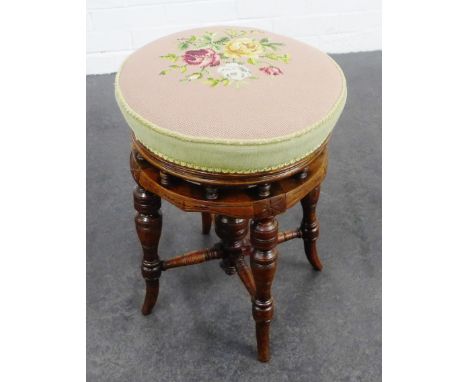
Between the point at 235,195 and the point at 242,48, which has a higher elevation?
the point at 242,48

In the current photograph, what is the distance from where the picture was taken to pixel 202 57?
1.02 meters

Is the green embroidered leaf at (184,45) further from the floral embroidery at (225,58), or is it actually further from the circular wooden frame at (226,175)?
the circular wooden frame at (226,175)

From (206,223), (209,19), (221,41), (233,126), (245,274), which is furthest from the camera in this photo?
(209,19)

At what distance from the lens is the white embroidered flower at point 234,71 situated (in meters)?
0.96

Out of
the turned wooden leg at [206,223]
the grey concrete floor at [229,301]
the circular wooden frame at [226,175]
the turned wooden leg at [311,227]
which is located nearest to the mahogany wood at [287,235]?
the turned wooden leg at [311,227]

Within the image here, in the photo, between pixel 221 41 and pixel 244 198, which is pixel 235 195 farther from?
pixel 221 41

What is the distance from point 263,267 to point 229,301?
0.32 meters

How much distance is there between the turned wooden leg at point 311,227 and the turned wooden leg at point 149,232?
32 cm

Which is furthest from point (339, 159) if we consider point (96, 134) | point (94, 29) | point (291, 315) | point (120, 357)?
point (94, 29)

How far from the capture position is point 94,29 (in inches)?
80.6

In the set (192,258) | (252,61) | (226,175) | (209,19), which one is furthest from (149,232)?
(209,19)

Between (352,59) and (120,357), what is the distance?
4.89 feet

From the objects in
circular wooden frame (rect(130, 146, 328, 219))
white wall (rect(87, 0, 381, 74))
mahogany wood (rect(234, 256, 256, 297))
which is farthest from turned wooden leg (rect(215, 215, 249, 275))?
white wall (rect(87, 0, 381, 74))

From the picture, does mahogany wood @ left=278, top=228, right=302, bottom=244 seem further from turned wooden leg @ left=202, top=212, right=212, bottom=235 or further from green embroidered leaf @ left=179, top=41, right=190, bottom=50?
green embroidered leaf @ left=179, top=41, right=190, bottom=50
